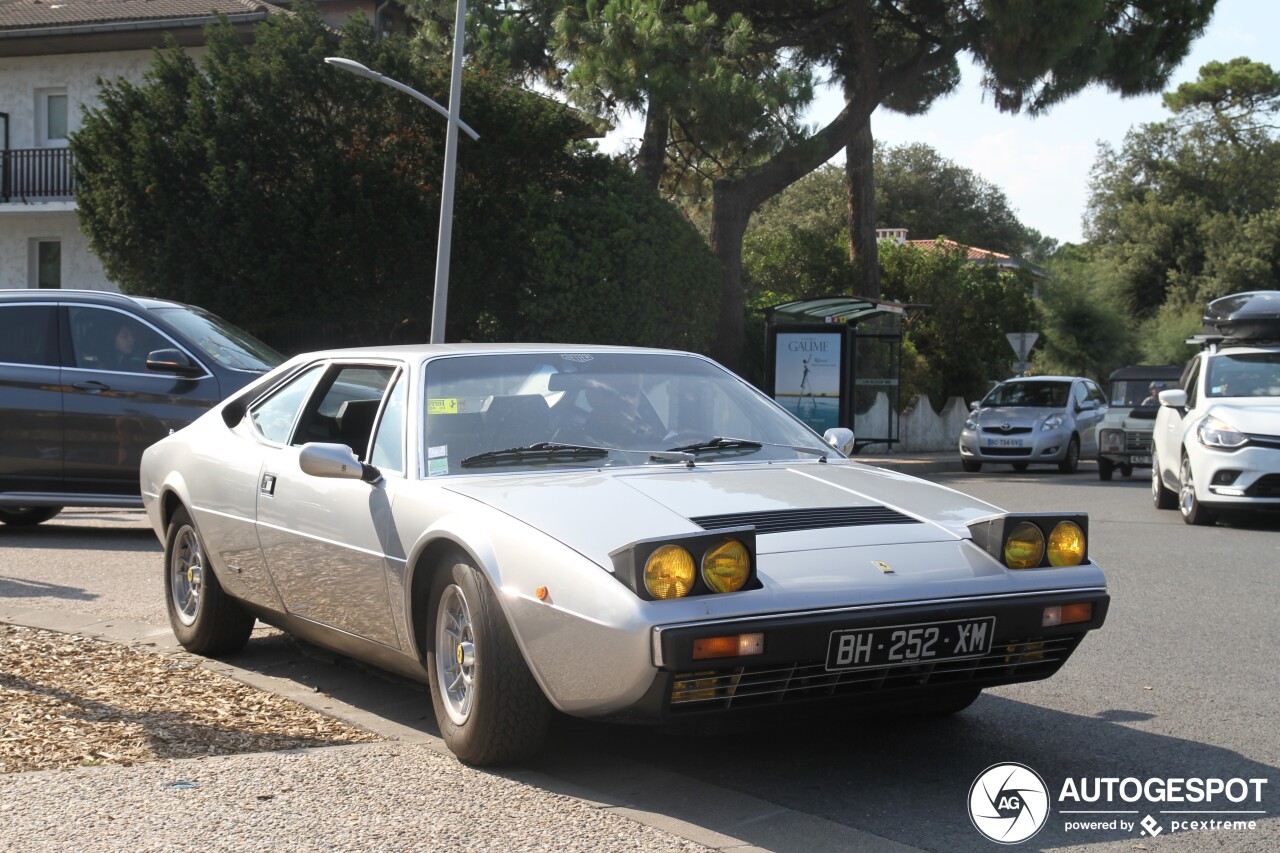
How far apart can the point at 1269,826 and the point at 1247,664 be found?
8.79 feet

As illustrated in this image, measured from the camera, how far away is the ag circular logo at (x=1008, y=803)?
13.4 ft

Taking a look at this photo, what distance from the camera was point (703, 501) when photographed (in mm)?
4621

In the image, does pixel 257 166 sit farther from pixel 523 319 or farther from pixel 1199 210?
pixel 1199 210

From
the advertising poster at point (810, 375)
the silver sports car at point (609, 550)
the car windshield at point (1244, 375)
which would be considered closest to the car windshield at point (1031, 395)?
the advertising poster at point (810, 375)

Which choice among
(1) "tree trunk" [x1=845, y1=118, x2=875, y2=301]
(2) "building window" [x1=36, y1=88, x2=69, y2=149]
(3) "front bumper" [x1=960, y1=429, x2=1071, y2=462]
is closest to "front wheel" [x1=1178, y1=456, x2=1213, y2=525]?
(3) "front bumper" [x1=960, y1=429, x2=1071, y2=462]

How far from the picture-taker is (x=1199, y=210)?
59938mm

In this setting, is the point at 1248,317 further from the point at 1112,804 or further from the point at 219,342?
the point at 1112,804

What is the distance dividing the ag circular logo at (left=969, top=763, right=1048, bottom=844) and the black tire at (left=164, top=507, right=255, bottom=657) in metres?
3.48

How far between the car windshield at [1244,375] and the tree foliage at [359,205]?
1229 centimetres

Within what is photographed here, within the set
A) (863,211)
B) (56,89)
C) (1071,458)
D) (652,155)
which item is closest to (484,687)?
(1071,458)

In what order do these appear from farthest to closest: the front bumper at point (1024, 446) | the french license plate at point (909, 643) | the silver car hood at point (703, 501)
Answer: the front bumper at point (1024, 446) → the silver car hood at point (703, 501) → the french license plate at point (909, 643)

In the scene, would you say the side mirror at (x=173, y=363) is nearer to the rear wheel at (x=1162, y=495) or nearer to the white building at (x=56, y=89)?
the rear wheel at (x=1162, y=495)

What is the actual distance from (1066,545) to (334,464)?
256 centimetres

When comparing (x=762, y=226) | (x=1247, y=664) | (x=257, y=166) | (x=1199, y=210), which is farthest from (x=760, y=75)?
(x=762, y=226)
